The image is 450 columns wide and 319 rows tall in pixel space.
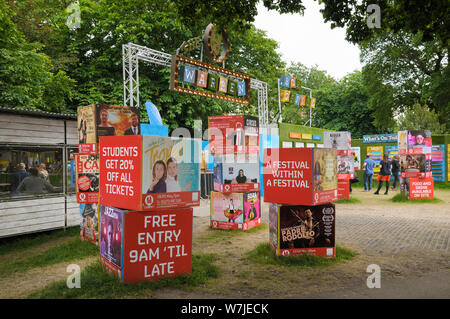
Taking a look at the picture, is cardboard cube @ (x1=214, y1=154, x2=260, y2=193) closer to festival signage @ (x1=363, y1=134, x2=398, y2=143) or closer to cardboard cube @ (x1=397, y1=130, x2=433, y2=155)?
cardboard cube @ (x1=397, y1=130, x2=433, y2=155)

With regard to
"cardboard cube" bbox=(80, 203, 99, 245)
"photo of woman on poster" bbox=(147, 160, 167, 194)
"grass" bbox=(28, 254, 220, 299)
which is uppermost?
"photo of woman on poster" bbox=(147, 160, 167, 194)

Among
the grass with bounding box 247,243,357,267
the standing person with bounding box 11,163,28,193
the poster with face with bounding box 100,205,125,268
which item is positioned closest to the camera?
the poster with face with bounding box 100,205,125,268

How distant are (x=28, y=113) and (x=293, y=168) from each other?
657 cm

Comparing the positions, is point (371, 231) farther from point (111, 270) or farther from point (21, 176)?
point (21, 176)

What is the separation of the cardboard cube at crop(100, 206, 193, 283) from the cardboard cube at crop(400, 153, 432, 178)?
1223cm

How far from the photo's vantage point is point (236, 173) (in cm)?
927

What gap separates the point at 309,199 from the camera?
6.05 metres

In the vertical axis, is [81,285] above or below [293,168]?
below

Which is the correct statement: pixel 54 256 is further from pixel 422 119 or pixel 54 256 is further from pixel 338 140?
pixel 422 119

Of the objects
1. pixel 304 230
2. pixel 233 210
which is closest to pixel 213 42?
pixel 233 210

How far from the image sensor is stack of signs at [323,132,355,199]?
15172 millimetres

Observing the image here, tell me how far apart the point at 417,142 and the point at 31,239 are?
14.1 meters

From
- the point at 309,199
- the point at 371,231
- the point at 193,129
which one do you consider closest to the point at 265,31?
the point at 193,129

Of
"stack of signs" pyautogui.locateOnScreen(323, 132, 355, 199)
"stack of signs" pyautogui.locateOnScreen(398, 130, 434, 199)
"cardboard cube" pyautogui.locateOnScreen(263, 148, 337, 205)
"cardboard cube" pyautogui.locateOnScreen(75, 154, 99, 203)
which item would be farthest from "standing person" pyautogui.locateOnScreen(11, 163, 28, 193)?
"stack of signs" pyautogui.locateOnScreen(398, 130, 434, 199)
